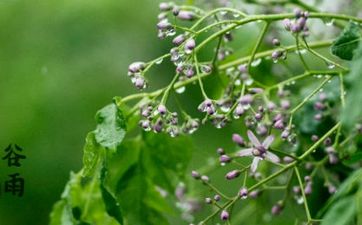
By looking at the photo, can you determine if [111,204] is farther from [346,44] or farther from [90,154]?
[346,44]

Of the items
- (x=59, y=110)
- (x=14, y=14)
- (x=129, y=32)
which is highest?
(x=14, y=14)

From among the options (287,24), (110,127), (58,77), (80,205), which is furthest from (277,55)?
(58,77)

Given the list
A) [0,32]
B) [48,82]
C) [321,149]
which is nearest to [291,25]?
[321,149]

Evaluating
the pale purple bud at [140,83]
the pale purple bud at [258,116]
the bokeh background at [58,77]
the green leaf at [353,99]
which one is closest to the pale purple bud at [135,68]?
the pale purple bud at [140,83]

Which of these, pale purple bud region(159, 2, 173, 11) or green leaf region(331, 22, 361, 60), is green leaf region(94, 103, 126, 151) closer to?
pale purple bud region(159, 2, 173, 11)

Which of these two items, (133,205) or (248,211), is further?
(248,211)

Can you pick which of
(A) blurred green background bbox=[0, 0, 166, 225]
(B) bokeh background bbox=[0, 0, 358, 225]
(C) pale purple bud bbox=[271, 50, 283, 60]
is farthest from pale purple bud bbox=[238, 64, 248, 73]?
(A) blurred green background bbox=[0, 0, 166, 225]

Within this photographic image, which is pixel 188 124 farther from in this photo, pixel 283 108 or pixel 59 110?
pixel 59 110
